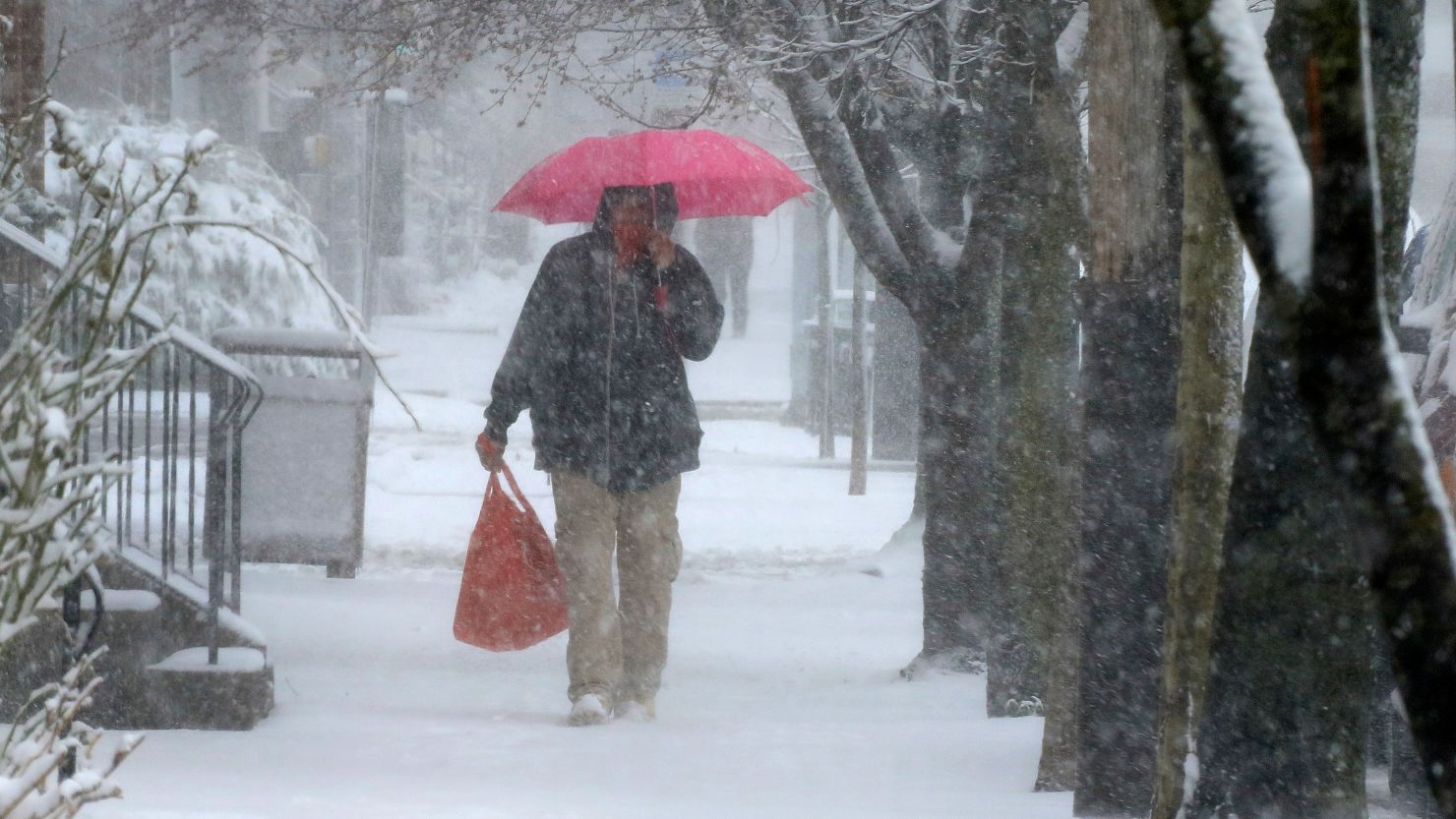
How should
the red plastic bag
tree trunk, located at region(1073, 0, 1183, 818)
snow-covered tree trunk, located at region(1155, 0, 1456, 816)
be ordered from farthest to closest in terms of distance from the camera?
the red plastic bag, tree trunk, located at region(1073, 0, 1183, 818), snow-covered tree trunk, located at region(1155, 0, 1456, 816)

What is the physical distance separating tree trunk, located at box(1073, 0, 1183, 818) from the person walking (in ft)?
6.04

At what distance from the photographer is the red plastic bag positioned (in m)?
5.46

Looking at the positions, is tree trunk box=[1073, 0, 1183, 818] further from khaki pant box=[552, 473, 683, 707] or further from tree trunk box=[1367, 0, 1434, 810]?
khaki pant box=[552, 473, 683, 707]


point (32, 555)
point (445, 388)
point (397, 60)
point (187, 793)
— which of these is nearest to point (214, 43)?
point (445, 388)

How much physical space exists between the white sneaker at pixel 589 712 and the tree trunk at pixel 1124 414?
75.4 inches

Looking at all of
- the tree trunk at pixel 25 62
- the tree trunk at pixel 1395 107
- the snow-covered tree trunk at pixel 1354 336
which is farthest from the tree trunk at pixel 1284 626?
the tree trunk at pixel 25 62

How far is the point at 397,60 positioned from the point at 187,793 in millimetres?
5098

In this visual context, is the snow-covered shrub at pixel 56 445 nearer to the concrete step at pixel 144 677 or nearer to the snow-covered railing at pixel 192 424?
the snow-covered railing at pixel 192 424

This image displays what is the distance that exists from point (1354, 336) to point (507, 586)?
4.43 metres

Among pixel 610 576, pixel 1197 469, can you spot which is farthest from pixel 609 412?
pixel 1197 469

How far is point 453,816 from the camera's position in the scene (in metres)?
3.58

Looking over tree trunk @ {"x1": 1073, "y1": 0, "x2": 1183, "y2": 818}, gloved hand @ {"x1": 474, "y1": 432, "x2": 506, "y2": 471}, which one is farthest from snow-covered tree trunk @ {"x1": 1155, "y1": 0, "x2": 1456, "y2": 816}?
gloved hand @ {"x1": 474, "y1": 432, "x2": 506, "y2": 471}

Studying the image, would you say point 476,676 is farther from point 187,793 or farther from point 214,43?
point 214,43

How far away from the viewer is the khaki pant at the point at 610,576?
17.2ft
